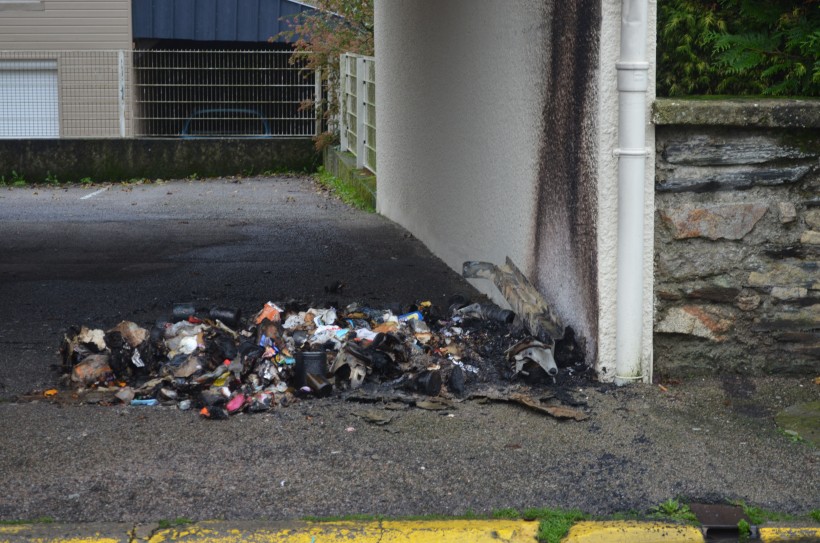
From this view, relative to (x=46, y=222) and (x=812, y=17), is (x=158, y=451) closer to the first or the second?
(x=812, y=17)

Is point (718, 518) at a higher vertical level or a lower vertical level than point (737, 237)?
lower

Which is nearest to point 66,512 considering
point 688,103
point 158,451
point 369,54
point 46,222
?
point 158,451

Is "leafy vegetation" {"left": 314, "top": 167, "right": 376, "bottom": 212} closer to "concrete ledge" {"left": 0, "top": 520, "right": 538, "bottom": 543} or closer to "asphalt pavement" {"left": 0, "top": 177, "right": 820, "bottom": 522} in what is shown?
"asphalt pavement" {"left": 0, "top": 177, "right": 820, "bottom": 522}

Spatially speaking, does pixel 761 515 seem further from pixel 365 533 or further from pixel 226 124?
pixel 226 124

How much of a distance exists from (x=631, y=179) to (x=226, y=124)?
49.9ft

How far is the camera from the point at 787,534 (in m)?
4.17

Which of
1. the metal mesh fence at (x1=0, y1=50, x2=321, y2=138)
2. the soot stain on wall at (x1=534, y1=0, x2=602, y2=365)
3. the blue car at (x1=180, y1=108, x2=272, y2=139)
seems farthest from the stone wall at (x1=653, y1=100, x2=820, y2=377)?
the blue car at (x1=180, y1=108, x2=272, y2=139)

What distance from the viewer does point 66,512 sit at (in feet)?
14.1

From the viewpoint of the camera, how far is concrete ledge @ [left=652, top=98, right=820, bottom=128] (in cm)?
564

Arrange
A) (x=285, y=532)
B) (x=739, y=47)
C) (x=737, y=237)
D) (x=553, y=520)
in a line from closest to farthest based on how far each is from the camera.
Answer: (x=285, y=532), (x=553, y=520), (x=737, y=237), (x=739, y=47)

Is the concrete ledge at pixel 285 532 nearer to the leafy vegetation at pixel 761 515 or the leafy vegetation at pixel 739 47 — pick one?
the leafy vegetation at pixel 761 515

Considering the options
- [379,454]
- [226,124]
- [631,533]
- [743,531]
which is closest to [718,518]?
[743,531]

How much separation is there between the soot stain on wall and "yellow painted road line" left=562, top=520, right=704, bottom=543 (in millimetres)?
1777

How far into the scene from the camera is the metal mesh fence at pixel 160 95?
18.9m
